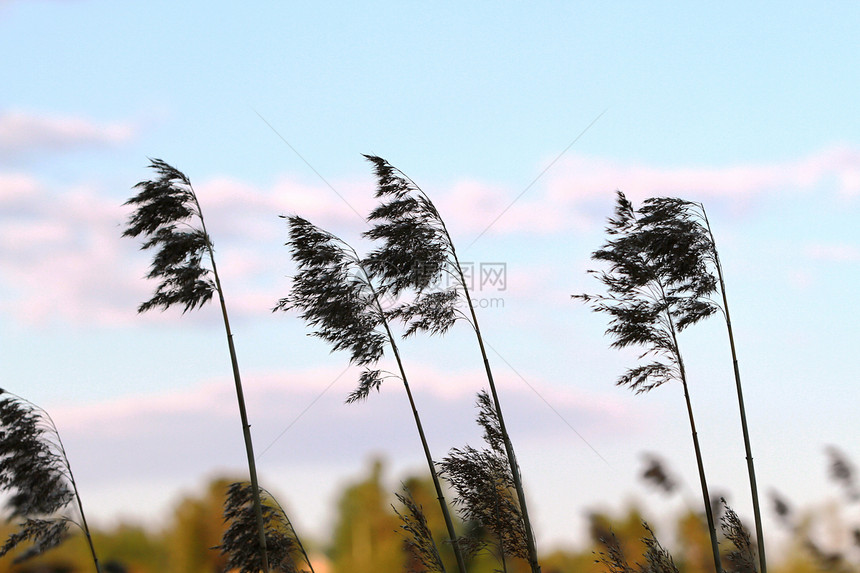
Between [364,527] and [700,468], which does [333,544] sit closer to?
[364,527]

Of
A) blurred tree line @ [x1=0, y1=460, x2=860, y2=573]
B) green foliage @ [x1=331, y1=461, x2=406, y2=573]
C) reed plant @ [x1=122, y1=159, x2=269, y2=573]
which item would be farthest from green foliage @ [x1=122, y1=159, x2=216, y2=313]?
green foliage @ [x1=331, y1=461, x2=406, y2=573]

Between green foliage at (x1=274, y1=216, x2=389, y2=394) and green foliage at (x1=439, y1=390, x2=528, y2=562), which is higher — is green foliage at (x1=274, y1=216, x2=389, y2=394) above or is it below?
above

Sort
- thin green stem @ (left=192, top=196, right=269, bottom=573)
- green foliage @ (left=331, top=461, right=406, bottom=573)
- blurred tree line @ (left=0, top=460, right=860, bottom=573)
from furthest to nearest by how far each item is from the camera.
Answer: green foliage @ (left=331, top=461, right=406, bottom=573) → blurred tree line @ (left=0, top=460, right=860, bottom=573) → thin green stem @ (left=192, top=196, right=269, bottom=573)

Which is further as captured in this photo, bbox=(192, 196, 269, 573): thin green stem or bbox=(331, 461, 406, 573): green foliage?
bbox=(331, 461, 406, 573): green foliage

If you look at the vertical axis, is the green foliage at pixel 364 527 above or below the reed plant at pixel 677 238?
below

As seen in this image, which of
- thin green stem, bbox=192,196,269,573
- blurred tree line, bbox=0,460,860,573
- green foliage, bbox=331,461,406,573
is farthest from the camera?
green foliage, bbox=331,461,406,573

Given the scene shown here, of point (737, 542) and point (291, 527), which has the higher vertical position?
point (291, 527)

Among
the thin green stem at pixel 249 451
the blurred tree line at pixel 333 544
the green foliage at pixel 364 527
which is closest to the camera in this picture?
the thin green stem at pixel 249 451

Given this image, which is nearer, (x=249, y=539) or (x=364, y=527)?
(x=249, y=539)

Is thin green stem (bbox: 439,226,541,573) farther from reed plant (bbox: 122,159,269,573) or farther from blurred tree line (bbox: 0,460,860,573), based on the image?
blurred tree line (bbox: 0,460,860,573)

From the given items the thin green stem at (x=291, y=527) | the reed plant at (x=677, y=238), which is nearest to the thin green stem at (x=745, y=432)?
the reed plant at (x=677, y=238)

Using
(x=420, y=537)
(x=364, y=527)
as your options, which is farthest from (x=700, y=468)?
(x=364, y=527)

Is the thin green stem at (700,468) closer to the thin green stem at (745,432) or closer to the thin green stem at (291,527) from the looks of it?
the thin green stem at (745,432)

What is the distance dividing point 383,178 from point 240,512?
17.8 feet
